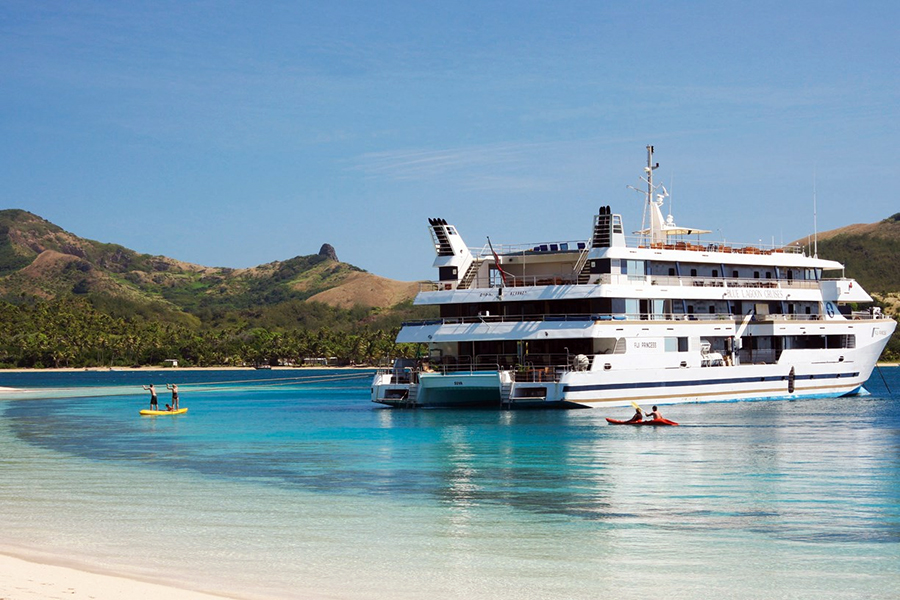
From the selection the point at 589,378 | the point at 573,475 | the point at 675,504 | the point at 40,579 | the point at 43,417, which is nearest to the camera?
the point at 40,579

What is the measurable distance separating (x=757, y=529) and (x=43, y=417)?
45847 millimetres

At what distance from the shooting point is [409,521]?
851 inches

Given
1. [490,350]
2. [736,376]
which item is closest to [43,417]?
[490,350]

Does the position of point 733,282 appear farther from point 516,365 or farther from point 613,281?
point 516,365

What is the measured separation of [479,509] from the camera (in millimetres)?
23000

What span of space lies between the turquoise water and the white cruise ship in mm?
4809

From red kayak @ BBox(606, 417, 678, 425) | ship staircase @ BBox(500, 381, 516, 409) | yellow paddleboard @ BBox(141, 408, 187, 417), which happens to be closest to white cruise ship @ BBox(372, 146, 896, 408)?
ship staircase @ BBox(500, 381, 516, 409)

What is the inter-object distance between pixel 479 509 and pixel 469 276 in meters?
29.8

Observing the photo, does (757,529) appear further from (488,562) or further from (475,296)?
(475,296)

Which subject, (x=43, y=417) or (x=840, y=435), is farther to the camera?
(x=43, y=417)

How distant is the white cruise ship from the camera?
1868 inches

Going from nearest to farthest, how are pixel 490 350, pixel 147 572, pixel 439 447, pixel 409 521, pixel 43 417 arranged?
pixel 147 572, pixel 409 521, pixel 439 447, pixel 490 350, pixel 43 417

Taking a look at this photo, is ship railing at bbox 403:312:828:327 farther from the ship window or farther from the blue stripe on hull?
the blue stripe on hull

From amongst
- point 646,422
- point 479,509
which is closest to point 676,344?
point 646,422
